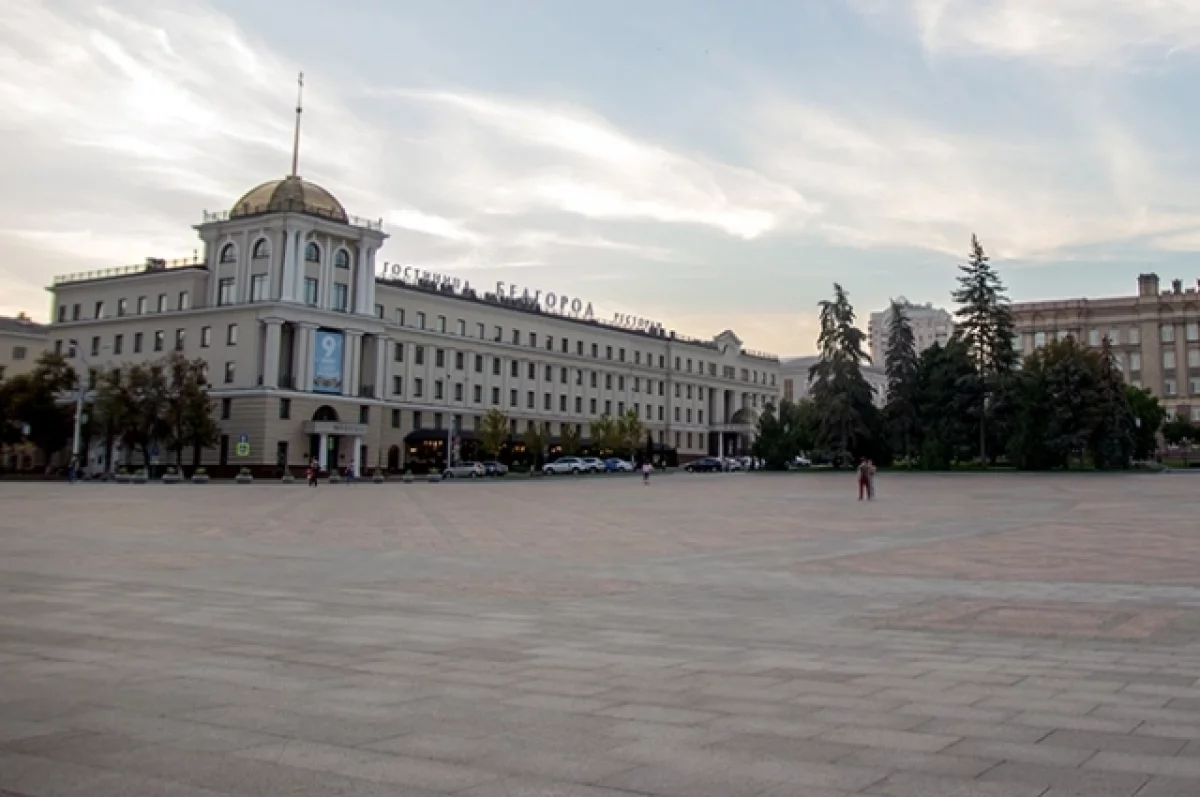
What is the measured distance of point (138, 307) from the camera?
3300 inches

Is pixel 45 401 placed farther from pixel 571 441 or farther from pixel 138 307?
pixel 571 441

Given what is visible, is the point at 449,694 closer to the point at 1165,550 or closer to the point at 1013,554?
the point at 1013,554

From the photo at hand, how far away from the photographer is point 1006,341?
7569 cm

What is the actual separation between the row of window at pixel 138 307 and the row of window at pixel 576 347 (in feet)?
51.8

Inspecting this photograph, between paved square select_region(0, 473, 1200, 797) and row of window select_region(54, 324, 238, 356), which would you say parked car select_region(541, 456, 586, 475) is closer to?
row of window select_region(54, 324, 238, 356)

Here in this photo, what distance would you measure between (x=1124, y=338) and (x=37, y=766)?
474ft

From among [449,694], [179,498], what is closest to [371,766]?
[449,694]

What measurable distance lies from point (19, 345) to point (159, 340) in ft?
87.8

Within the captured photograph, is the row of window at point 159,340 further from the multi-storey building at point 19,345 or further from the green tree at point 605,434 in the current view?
the green tree at point 605,434

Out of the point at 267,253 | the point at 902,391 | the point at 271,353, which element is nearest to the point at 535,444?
the point at 271,353

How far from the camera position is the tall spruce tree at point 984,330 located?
245ft

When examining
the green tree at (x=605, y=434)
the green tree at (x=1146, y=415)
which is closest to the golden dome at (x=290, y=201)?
the green tree at (x=605, y=434)

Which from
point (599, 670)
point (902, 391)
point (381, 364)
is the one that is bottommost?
point (599, 670)

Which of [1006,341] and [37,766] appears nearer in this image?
[37,766]
